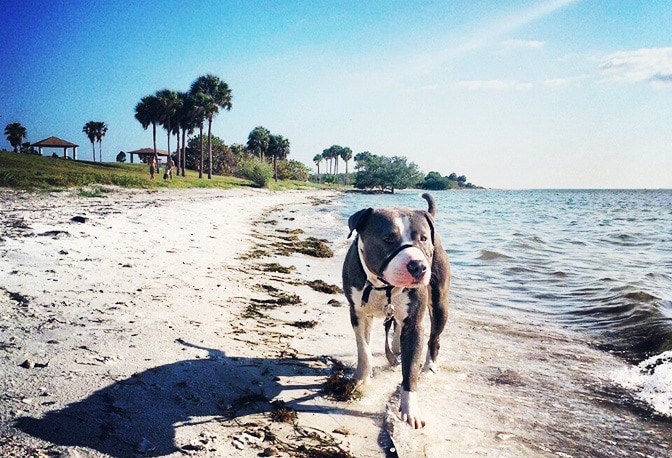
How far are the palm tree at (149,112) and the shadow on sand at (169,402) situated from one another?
195 ft

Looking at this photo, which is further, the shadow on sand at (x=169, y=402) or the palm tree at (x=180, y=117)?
the palm tree at (x=180, y=117)

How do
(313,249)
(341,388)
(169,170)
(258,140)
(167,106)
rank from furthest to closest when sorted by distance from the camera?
(258,140)
(167,106)
(169,170)
(313,249)
(341,388)

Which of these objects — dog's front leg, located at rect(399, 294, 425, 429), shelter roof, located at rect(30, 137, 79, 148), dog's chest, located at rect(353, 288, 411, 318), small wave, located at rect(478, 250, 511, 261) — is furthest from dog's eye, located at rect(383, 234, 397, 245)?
shelter roof, located at rect(30, 137, 79, 148)

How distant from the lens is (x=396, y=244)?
339cm

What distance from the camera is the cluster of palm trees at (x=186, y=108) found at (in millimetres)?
57875

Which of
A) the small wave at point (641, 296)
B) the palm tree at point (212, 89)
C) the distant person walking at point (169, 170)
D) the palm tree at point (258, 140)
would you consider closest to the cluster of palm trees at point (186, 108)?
the palm tree at point (212, 89)

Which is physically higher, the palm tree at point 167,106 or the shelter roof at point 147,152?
the palm tree at point 167,106

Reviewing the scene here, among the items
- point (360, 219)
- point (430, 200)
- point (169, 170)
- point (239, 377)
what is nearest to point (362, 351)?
point (239, 377)

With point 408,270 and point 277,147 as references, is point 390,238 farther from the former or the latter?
point 277,147

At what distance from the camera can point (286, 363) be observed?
4035 millimetres

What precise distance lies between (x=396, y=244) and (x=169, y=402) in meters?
2.05

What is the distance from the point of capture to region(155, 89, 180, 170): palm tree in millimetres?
57219

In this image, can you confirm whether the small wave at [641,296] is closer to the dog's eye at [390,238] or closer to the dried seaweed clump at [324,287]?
the dried seaweed clump at [324,287]

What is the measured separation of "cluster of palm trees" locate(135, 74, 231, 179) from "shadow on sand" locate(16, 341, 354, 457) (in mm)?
57619
